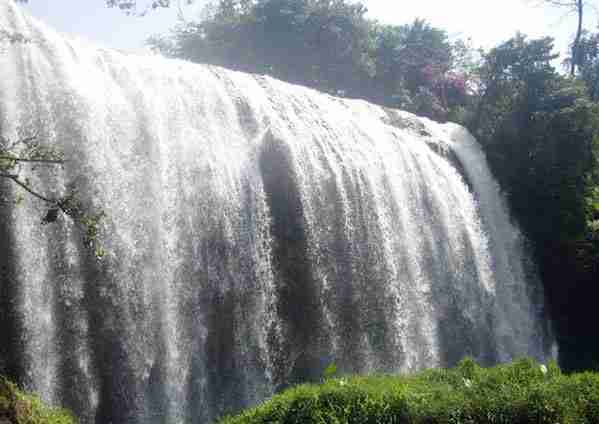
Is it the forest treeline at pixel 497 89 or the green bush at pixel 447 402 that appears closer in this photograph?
the green bush at pixel 447 402

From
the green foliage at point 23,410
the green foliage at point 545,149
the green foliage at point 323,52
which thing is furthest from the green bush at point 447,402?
the green foliage at point 323,52

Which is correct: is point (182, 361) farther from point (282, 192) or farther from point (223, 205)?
point (282, 192)

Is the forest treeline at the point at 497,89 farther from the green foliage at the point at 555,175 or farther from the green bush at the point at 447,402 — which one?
the green bush at the point at 447,402

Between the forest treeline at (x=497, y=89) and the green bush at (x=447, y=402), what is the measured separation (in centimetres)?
793

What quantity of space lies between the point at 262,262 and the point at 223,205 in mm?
1125

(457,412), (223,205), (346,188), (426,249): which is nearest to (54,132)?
(223,205)

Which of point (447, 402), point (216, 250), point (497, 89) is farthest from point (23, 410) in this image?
point (497, 89)

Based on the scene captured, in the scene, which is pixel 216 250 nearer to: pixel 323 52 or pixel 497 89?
pixel 497 89

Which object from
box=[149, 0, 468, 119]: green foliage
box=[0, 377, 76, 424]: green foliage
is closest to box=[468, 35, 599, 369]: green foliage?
box=[149, 0, 468, 119]: green foliage

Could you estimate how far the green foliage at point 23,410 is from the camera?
5.98 m

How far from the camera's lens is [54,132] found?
8.72 metres

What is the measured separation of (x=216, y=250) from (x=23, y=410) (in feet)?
13.1

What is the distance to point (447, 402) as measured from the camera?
6.52 meters

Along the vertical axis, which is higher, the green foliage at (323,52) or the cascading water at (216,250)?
the green foliage at (323,52)
